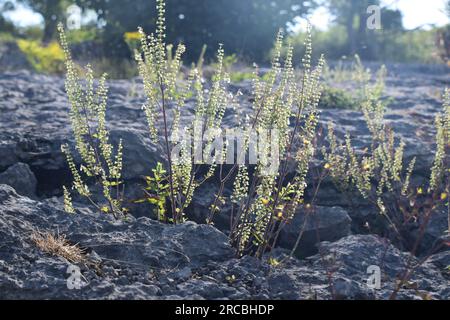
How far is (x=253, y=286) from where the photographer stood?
323cm

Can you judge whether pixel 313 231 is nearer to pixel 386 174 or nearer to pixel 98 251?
pixel 386 174

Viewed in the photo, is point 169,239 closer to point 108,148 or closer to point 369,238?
point 108,148

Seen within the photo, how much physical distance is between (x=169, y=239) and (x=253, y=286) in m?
0.58

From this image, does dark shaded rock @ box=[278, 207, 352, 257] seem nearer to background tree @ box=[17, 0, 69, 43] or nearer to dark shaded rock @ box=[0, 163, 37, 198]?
dark shaded rock @ box=[0, 163, 37, 198]

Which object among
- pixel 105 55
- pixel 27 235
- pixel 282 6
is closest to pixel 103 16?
pixel 105 55

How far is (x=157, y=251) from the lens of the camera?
3.43 metres

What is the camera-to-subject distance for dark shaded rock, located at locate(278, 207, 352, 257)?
4.46 metres

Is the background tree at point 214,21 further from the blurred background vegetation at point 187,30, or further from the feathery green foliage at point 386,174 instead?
the feathery green foliage at point 386,174

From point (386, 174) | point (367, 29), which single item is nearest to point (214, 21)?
point (367, 29)

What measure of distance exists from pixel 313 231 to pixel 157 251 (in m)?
1.42

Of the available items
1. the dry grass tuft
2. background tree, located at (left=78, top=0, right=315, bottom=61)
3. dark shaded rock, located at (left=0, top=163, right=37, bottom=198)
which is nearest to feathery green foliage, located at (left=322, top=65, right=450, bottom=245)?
the dry grass tuft

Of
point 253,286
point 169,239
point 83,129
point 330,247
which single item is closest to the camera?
point 253,286

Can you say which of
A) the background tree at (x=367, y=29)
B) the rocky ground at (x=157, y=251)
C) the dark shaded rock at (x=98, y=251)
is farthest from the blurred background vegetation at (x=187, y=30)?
the dark shaded rock at (x=98, y=251)
